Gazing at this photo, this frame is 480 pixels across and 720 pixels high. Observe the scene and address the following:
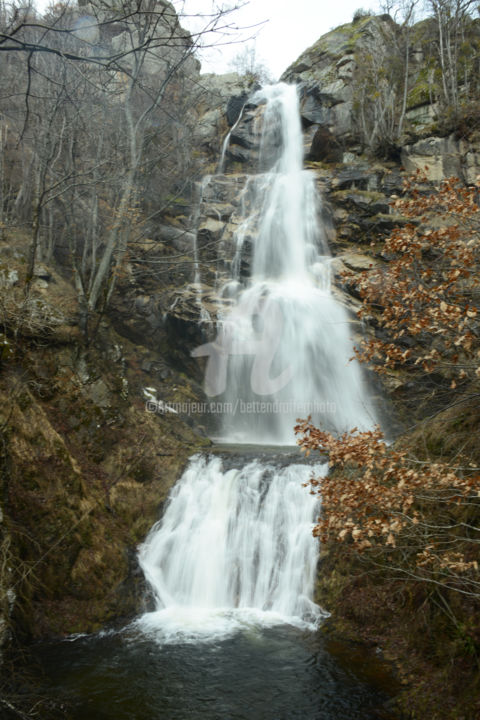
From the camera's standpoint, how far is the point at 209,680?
18.7 ft

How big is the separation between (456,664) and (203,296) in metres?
13.5

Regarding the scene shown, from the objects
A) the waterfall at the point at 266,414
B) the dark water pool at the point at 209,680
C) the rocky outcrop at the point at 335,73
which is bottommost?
the dark water pool at the point at 209,680

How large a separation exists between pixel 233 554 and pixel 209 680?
2861mm

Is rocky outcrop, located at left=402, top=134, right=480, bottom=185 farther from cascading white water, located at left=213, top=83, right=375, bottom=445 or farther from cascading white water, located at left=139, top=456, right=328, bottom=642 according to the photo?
cascading white water, located at left=139, top=456, right=328, bottom=642

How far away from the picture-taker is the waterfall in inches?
315

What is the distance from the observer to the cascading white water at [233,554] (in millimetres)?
7539

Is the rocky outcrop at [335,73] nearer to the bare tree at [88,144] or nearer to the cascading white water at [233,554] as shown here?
the bare tree at [88,144]

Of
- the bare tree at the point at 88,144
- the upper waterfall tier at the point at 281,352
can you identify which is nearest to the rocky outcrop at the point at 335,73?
the bare tree at the point at 88,144

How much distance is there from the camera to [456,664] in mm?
5035

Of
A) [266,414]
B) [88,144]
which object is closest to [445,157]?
[266,414]

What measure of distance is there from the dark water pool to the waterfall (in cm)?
56

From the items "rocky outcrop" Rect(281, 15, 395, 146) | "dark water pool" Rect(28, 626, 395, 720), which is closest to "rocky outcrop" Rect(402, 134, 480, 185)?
"rocky outcrop" Rect(281, 15, 395, 146)

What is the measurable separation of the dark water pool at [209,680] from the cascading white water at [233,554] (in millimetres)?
574

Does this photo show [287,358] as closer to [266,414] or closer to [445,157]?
[266,414]
